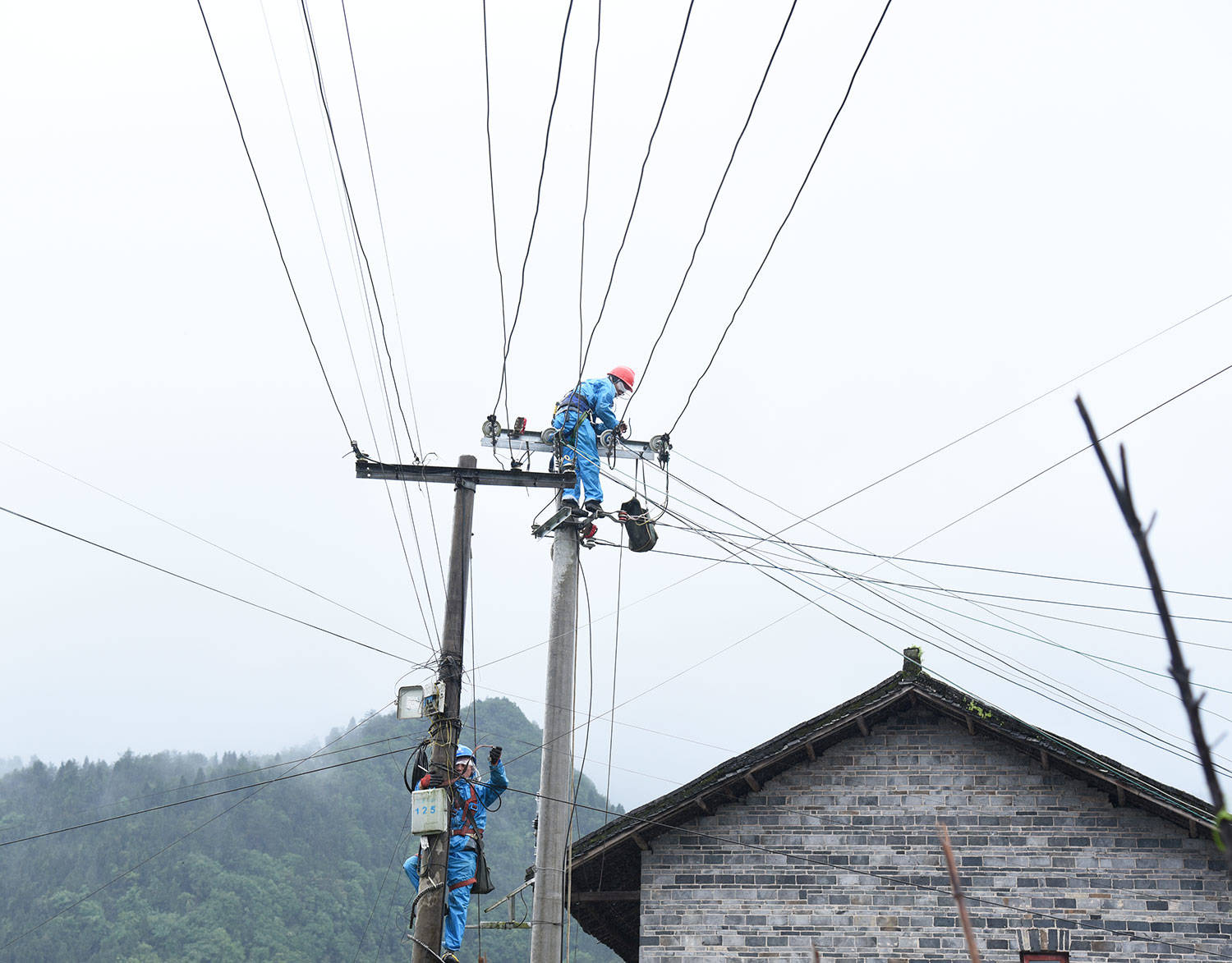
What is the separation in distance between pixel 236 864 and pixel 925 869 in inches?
2705

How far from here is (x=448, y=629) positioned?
11055 millimetres

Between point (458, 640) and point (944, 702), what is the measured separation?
4956 millimetres

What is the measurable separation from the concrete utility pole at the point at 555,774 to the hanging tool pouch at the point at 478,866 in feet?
5.09

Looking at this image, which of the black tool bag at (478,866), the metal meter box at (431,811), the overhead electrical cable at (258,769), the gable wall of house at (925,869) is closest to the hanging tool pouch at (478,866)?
the black tool bag at (478,866)

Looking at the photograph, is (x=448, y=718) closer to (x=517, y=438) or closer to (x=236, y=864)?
(x=517, y=438)

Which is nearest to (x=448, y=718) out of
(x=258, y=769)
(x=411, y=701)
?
(x=411, y=701)

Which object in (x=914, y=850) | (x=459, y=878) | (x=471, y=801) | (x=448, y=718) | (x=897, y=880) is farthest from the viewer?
→ (x=459, y=878)

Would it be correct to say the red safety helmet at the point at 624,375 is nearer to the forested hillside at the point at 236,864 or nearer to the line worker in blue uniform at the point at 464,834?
the line worker in blue uniform at the point at 464,834

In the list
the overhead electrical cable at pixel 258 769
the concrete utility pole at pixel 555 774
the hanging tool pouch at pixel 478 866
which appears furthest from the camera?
the overhead electrical cable at pixel 258 769

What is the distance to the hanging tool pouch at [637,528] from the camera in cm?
1226

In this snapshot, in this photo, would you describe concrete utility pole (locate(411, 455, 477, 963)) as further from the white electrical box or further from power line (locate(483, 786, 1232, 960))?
power line (locate(483, 786, 1232, 960))

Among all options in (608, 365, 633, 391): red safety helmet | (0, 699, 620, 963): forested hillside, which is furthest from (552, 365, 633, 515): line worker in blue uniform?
(0, 699, 620, 963): forested hillside

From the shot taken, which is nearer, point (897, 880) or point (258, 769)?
point (897, 880)

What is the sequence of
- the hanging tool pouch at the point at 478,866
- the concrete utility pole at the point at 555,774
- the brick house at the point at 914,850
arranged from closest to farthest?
the concrete utility pole at the point at 555,774
the brick house at the point at 914,850
the hanging tool pouch at the point at 478,866
